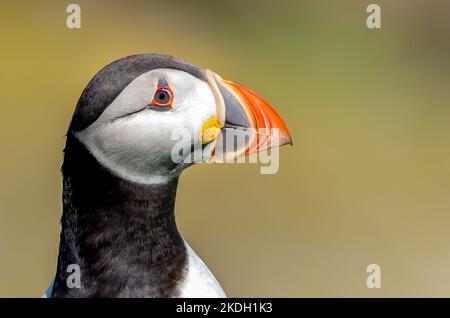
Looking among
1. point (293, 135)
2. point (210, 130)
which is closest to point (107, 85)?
point (210, 130)

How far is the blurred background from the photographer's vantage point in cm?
564

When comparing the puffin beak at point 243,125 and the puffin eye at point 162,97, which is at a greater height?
the puffin eye at point 162,97

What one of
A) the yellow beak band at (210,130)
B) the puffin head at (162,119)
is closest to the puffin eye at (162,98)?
the puffin head at (162,119)

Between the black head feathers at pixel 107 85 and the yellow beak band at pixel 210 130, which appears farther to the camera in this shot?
the yellow beak band at pixel 210 130

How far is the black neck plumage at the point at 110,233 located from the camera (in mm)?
2359

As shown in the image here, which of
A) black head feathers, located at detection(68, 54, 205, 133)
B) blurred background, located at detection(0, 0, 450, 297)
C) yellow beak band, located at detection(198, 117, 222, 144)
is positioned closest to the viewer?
black head feathers, located at detection(68, 54, 205, 133)

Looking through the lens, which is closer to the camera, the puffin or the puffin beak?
the puffin

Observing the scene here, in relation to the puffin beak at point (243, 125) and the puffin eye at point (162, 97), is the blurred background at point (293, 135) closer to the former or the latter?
the puffin beak at point (243, 125)

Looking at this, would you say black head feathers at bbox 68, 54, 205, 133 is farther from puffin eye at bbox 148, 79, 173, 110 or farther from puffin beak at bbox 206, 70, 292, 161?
puffin beak at bbox 206, 70, 292, 161

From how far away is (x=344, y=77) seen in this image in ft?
25.9

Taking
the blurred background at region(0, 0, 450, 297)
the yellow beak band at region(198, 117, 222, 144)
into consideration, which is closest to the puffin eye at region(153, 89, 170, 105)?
the yellow beak band at region(198, 117, 222, 144)

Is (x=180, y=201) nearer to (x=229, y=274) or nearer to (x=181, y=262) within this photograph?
(x=229, y=274)

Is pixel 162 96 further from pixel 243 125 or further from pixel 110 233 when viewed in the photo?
pixel 110 233
